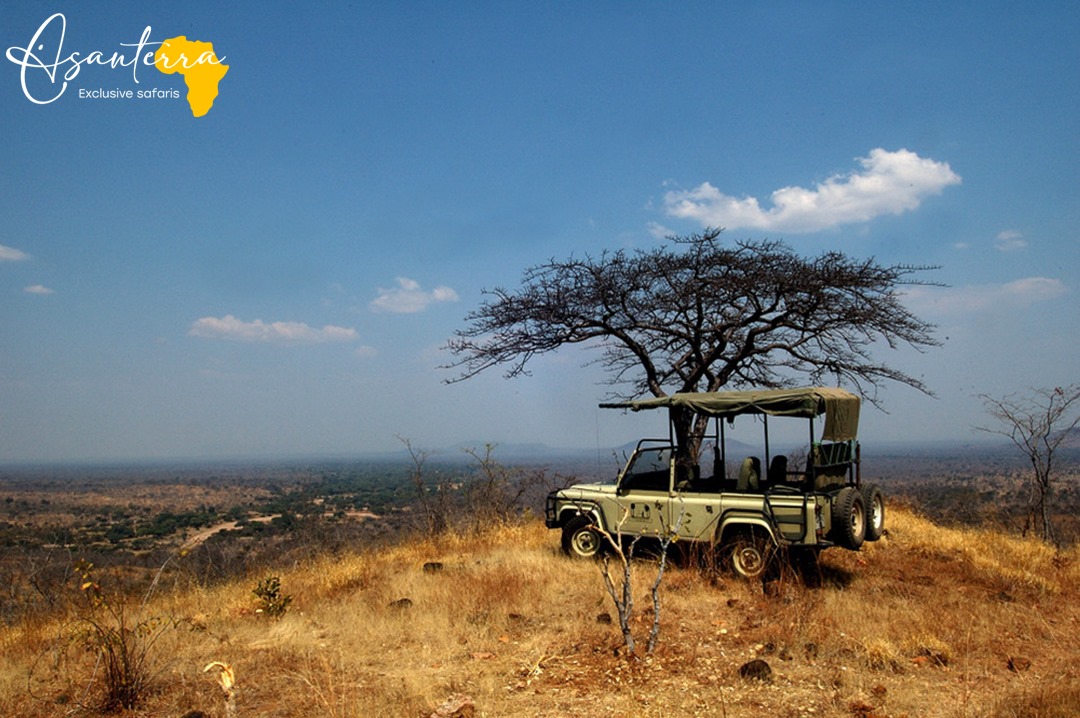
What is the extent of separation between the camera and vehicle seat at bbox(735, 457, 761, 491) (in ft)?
32.1

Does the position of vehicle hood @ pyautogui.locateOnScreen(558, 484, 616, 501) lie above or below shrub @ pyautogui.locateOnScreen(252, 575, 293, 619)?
above

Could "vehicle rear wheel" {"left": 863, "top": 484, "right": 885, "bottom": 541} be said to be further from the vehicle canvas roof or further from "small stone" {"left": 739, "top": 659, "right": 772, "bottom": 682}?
"small stone" {"left": 739, "top": 659, "right": 772, "bottom": 682}

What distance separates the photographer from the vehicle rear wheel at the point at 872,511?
9.33 m

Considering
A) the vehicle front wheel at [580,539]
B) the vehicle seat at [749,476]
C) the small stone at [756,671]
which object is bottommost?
the small stone at [756,671]

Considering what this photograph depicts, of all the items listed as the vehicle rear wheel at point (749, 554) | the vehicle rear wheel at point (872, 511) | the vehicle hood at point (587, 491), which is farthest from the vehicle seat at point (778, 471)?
the vehicle hood at point (587, 491)

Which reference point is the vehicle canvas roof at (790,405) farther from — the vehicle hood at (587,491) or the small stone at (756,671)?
the small stone at (756,671)

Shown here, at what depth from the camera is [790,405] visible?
9.30m

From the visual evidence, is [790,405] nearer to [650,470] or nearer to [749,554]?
[749,554]

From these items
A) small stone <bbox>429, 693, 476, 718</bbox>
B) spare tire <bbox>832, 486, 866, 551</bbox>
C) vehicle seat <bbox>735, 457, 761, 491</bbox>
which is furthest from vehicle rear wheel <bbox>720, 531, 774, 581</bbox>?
small stone <bbox>429, 693, 476, 718</bbox>

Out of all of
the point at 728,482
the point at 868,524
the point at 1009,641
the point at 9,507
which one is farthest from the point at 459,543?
the point at 9,507

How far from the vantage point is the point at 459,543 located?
537 inches

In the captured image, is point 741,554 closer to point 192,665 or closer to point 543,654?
point 543,654

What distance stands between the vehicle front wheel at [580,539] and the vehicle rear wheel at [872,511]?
3.67 meters

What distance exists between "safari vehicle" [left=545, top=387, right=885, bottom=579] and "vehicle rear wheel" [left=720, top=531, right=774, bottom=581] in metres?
0.01
